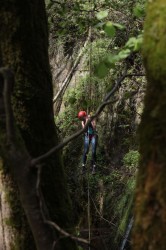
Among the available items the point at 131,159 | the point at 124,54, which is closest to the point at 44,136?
the point at 124,54

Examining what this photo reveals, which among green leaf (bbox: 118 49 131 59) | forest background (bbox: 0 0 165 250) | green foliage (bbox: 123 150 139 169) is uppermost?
green leaf (bbox: 118 49 131 59)

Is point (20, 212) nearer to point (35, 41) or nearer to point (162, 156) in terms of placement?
point (35, 41)

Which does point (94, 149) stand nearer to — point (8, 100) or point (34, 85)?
point (34, 85)

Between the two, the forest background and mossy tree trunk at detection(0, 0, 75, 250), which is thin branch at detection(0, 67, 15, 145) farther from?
mossy tree trunk at detection(0, 0, 75, 250)

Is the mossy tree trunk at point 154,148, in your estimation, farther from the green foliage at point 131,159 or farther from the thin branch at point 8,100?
the green foliage at point 131,159

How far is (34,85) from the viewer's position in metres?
2.15

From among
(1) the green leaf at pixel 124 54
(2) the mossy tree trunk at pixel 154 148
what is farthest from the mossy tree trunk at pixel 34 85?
(2) the mossy tree trunk at pixel 154 148

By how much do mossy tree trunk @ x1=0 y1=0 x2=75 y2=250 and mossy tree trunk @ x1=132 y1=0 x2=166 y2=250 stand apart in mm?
942

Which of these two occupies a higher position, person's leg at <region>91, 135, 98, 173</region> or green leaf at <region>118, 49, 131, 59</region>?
green leaf at <region>118, 49, 131, 59</region>

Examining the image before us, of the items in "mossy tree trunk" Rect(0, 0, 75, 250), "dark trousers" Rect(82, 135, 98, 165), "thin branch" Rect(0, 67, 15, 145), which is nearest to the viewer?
"thin branch" Rect(0, 67, 15, 145)

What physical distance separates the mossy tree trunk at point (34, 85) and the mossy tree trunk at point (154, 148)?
94 cm

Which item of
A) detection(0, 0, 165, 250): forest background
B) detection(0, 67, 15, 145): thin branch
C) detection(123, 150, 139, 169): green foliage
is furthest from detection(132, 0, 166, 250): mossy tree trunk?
detection(123, 150, 139, 169): green foliage

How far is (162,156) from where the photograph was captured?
3.53 ft

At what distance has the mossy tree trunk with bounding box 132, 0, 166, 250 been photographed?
109 cm
